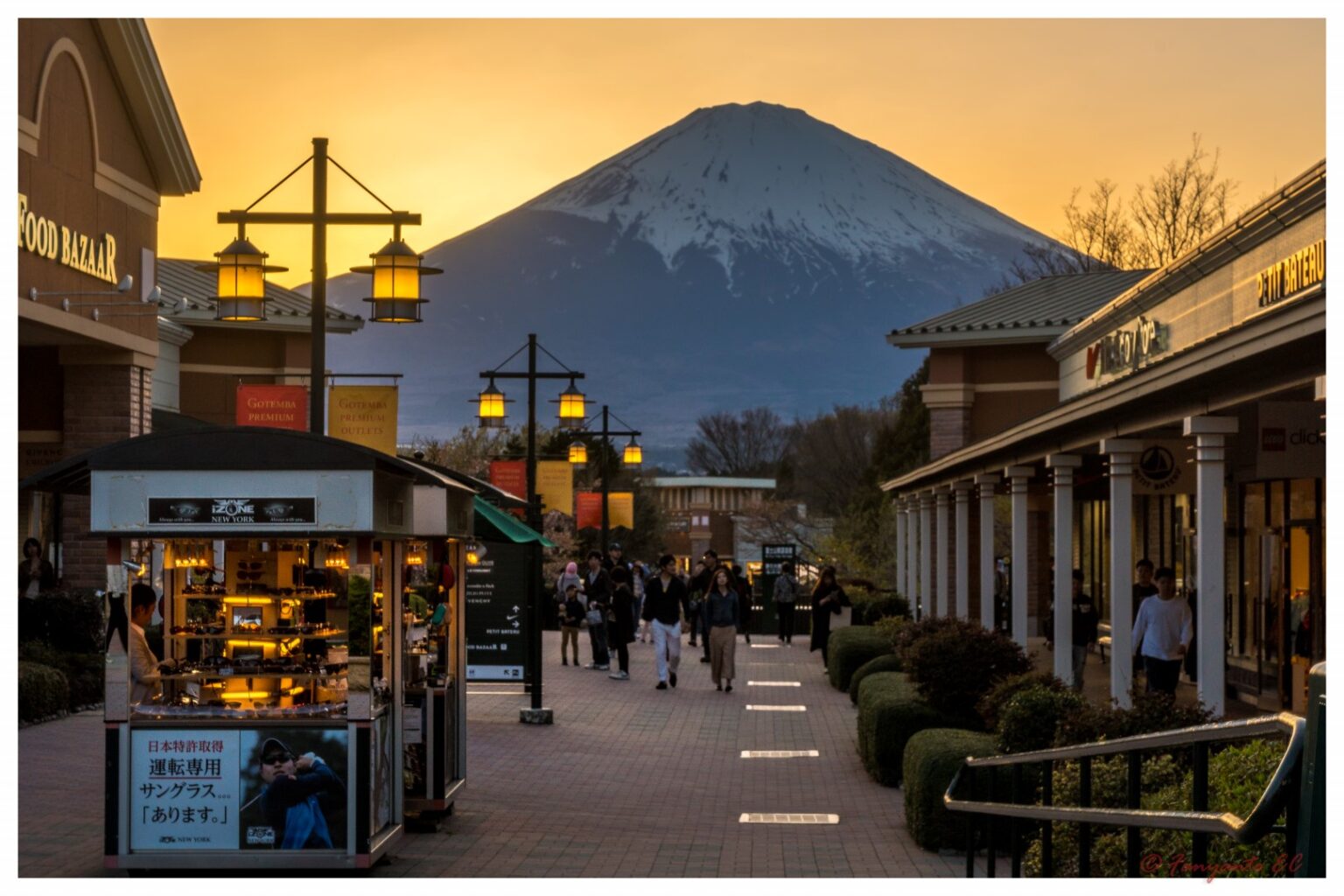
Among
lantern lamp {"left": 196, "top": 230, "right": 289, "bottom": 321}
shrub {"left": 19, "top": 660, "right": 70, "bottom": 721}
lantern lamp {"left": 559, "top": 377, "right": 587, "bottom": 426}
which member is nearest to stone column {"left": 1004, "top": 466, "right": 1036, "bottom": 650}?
lantern lamp {"left": 196, "top": 230, "right": 289, "bottom": 321}

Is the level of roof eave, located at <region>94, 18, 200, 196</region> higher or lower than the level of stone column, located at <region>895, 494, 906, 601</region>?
higher

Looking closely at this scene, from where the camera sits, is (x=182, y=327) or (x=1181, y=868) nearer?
(x=1181, y=868)

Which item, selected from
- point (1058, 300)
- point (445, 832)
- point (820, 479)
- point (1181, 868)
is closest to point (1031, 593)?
point (1058, 300)

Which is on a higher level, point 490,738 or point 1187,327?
point 1187,327

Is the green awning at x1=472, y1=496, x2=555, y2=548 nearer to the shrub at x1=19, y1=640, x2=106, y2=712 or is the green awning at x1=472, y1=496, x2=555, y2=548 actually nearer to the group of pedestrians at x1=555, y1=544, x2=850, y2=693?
the shrub at x1=19, y1=640, x2=106, y2=712

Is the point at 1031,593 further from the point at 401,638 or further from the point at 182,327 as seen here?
the point at 401,638

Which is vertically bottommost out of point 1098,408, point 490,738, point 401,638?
point 490,738

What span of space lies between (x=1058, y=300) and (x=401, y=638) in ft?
101

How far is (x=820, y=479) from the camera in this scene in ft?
388

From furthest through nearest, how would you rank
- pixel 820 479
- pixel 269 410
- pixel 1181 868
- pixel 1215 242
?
pixel 820 479, pixel 1215 242, pixel 269 410, pixel 1181 868

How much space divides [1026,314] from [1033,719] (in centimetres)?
2801

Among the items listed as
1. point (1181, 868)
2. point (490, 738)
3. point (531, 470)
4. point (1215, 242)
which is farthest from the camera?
point (531, 470)

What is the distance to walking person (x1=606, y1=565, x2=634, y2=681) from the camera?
2759 cm

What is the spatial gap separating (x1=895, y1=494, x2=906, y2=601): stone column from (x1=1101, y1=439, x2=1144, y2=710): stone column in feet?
76.2
